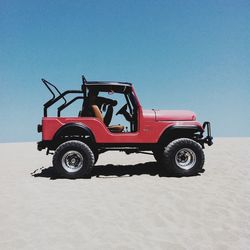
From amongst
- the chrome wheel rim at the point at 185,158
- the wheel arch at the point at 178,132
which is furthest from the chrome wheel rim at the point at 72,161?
the chrome wheel rim at the point at 185,158

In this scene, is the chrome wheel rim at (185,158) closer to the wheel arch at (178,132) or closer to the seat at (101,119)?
the wheel arch at (178,132)

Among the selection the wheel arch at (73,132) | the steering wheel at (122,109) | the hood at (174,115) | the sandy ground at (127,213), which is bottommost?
the sandy ground at (127,213)

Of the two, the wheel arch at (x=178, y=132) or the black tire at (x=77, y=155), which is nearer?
the black tire at (x=77, y=155)

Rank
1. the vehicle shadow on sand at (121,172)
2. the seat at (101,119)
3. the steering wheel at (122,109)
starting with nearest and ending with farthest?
the seat at (101,119)
the vehicle shadow on sand at (121,172)
the steering wheel at (122,109)

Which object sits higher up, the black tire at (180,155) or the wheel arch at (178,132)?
the wheel arch at (178,132)

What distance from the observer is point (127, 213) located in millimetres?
4527

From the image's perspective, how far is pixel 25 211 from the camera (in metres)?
4.71

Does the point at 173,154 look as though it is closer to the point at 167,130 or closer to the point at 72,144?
the point at 167,130

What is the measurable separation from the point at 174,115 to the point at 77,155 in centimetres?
271

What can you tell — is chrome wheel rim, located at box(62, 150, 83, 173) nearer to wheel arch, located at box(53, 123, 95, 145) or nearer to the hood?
wheel arch, located at box(53, 123, 95, 145)

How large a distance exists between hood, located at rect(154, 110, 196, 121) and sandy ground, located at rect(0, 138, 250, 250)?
1550mm

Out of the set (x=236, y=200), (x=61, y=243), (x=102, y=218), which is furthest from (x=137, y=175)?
(x=61, y=243)

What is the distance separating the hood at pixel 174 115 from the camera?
7.81 meters

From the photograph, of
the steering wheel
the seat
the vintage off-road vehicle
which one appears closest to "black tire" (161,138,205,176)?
the vintage off-road vehicle
